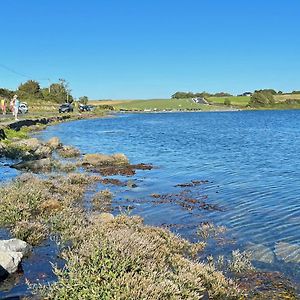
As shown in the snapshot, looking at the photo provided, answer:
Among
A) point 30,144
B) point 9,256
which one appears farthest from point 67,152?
point 9,256

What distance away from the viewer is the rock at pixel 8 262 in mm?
7527

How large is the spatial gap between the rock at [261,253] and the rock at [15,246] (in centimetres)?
535

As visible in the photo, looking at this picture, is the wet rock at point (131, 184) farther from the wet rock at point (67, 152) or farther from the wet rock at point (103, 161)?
the wet rock at point (67, 152)

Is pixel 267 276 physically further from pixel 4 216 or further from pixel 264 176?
pixel 264 176

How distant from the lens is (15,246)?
27.7 feet

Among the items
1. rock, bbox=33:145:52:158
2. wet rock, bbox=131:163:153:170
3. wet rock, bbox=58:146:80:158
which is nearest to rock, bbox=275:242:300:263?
wet rock, bbox=131:163:153:170

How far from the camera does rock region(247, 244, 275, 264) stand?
32.5 ft

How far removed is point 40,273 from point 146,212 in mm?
6519

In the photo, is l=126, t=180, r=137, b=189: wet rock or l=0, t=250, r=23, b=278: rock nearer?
l=0, t=250, r=23, b=278: rock

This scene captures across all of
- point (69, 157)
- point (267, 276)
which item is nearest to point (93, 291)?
point (267, 276)

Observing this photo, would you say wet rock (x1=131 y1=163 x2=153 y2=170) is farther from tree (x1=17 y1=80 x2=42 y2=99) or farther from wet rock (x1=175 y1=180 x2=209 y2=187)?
tree (x1=17 y1=80 x2=42 y2=99)

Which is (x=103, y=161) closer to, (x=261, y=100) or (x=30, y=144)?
(x=30, y=144)

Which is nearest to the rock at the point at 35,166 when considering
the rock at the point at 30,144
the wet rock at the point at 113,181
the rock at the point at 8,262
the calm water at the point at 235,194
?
the wet rock at the point at 113,181

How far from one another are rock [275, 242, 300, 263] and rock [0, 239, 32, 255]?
6098mm
